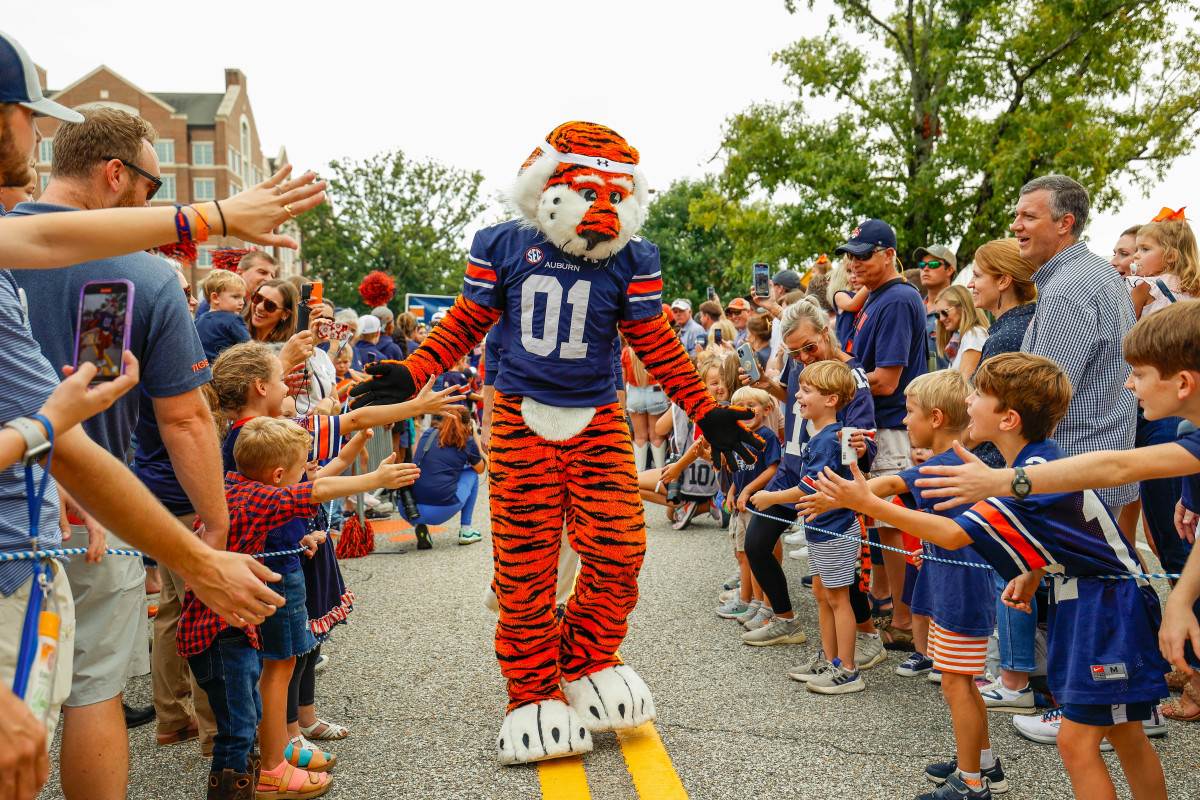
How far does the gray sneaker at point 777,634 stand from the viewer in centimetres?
462

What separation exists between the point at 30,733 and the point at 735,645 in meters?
3.72

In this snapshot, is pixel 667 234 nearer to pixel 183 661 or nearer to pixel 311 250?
pixel 311 250

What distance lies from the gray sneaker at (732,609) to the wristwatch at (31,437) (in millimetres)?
4204

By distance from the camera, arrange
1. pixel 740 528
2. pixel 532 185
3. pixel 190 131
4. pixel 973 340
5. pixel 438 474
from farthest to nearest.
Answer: pixel 190 131 → pixel 438 474 → pixel 740 528 → pixel 973 340 → pixel 532 185

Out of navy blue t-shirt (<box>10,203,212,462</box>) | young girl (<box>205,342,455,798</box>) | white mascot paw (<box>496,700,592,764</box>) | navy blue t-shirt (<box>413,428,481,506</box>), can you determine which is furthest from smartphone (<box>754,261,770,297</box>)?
navy blue t-shirt (<box>10,203,212,462</box>)

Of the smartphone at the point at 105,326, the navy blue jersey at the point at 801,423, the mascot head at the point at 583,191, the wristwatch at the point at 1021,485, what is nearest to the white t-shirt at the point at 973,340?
the navy blue jersey at the point at 801,423

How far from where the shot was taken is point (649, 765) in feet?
10.6

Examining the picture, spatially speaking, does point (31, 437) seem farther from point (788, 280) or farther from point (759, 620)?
point (788, 280)

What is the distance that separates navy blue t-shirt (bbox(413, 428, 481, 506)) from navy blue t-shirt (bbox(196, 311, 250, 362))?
2.99m

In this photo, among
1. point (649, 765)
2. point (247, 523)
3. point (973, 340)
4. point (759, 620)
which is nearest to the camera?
point (247, 523)

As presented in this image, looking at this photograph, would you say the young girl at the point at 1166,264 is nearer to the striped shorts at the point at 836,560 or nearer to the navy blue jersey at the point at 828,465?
the navy blue jersey at the point at 828,465

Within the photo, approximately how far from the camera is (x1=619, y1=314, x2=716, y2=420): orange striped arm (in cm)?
380

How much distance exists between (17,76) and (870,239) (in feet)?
14.2

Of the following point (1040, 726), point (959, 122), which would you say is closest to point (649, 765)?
point (1040, 726)
